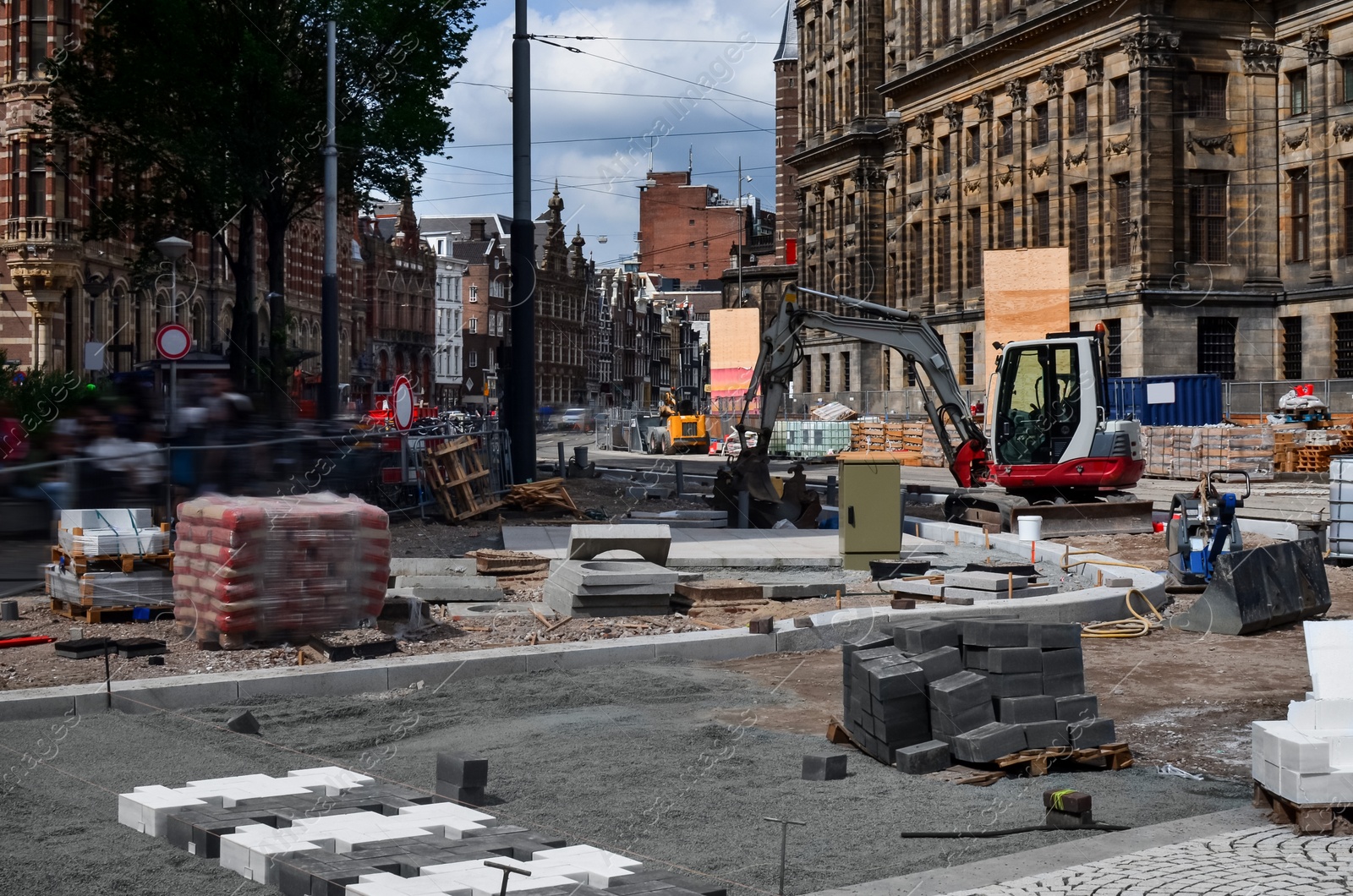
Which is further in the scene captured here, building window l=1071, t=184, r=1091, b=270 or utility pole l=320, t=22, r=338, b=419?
building window l=1071, t=184, r=1091, b=270

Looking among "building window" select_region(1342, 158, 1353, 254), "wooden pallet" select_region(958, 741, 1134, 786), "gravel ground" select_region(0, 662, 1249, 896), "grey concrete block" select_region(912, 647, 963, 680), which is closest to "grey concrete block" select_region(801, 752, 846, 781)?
"gravel ground" select_region(0, 662, 1249, 896)

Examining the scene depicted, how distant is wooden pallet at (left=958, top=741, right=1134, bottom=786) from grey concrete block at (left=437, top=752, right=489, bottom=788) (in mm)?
2524

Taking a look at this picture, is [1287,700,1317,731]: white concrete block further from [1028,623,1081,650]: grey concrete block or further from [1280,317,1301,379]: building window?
[1280,317,1301,379]: building window

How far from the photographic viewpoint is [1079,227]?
57.0 m

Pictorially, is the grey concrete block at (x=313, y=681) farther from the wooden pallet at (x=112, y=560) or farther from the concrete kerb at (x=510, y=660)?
the wooden pallet at (x=112, y=560)

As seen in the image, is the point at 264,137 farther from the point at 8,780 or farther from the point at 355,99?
the point at 8,780

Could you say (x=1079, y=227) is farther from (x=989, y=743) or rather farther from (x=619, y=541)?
(x=989, y=743)

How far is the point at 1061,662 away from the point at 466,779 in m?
3.47

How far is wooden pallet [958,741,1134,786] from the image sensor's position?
26.0 ft

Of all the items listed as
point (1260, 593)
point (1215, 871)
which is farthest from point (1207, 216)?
point (1215, 871)

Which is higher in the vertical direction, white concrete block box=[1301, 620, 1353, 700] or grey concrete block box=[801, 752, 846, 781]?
white concrete block box=[1301, 620, 1353, 700]

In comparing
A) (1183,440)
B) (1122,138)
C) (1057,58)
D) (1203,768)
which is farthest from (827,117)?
(1203,768)

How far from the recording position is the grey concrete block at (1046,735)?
813 cm

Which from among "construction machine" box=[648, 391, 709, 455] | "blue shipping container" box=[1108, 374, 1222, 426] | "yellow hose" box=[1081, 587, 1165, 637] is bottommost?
"yellow hose" box=[1081, 587, 1165, 637]
